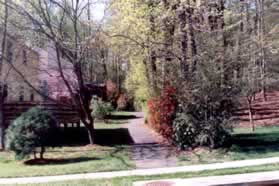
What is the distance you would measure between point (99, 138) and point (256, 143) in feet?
18.9

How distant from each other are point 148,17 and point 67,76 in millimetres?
3675

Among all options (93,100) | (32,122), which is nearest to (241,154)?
(32,122)

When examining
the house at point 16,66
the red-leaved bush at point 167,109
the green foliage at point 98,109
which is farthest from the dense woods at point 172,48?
the green foliage at point 98,109

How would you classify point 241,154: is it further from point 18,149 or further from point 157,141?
point 18,149

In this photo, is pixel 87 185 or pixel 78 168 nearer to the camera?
pixel 87 185

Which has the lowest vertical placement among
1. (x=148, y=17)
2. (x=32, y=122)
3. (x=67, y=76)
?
(x=32, y=122)

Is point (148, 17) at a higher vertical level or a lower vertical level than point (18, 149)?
higher

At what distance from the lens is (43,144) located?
1205cm

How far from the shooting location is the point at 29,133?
464 inches

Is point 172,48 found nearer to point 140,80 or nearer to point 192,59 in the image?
point 192,59

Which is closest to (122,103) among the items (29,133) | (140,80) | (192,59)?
Result: (140,80)

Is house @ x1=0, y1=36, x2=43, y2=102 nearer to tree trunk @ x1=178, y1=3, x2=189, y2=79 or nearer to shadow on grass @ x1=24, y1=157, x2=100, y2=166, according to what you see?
shadow on grass @ x1=24, y1=157, x2=100, y2=166

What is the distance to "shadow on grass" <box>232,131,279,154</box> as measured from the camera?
12156 millimetres

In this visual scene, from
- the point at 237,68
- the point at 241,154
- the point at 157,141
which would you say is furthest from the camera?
the point at 157,141
